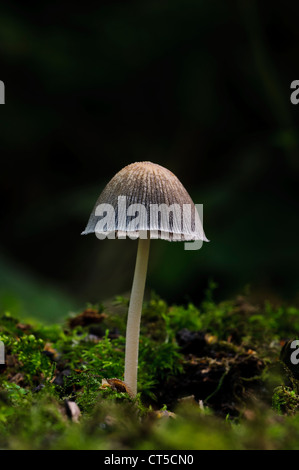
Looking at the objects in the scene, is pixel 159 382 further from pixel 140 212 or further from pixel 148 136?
pixel 148 136

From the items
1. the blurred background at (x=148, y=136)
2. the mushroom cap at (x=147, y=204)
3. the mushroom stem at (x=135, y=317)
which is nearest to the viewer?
the mushroom cap at (x=147, y=204)

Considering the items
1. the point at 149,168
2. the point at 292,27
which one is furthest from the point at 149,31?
the point at 149,168

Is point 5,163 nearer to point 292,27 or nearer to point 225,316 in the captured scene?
point 292,27


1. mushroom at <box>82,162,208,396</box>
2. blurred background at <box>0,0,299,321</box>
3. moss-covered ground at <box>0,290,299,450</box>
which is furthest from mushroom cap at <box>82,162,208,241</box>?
blurred background at <box>0,0,299,321</box>

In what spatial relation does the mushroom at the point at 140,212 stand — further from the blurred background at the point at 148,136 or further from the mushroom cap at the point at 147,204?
the blurred background at the point at 148,136

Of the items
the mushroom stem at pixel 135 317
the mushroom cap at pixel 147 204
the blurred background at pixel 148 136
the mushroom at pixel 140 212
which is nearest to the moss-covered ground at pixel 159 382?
the mushroom stem at pixel 135 317

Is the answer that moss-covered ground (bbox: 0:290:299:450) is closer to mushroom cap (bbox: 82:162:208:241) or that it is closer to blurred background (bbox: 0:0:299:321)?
mushroom cap (bbox: 82:162:208:241)
